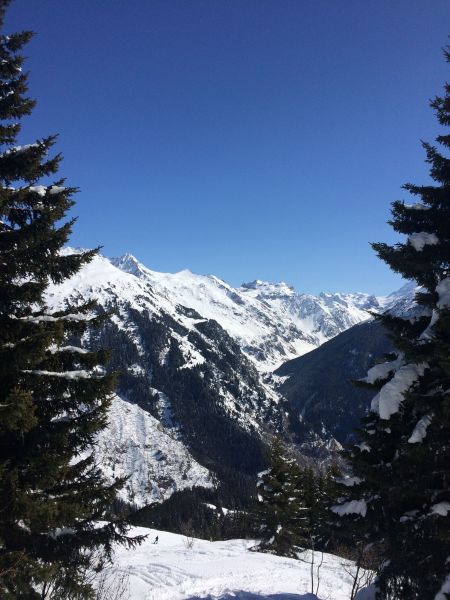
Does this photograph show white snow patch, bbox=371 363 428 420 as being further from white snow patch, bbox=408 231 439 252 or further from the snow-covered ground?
the snow-covered ground

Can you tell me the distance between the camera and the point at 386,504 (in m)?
10.5

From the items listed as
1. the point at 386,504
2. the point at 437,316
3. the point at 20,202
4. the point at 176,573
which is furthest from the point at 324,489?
the point at 20,202

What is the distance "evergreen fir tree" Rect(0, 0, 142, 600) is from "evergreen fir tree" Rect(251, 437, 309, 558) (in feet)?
95.0

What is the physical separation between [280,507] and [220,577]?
59.7 feet

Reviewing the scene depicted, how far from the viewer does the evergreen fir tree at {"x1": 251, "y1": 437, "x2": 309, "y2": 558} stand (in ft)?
117

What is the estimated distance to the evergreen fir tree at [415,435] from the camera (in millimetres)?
8945

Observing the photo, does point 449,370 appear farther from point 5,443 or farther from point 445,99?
point 5,443

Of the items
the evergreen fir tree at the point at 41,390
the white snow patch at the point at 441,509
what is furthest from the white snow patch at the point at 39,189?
the white snow patch at the point at 441,509

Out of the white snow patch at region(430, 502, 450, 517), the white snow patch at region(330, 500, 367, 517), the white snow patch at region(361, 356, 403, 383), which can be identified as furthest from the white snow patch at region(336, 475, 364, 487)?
the white snow patch at region(361, 356, 403, 383)

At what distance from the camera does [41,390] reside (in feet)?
30.3

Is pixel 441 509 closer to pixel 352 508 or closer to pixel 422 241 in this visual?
pixel 352 508

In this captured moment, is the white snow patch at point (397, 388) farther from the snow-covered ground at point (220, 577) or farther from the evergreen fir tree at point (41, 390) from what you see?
the snow-covered ground at point (220, 577)

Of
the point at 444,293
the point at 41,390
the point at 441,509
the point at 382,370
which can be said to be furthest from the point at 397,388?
the point at 41,390

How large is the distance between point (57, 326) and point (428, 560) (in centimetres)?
986
